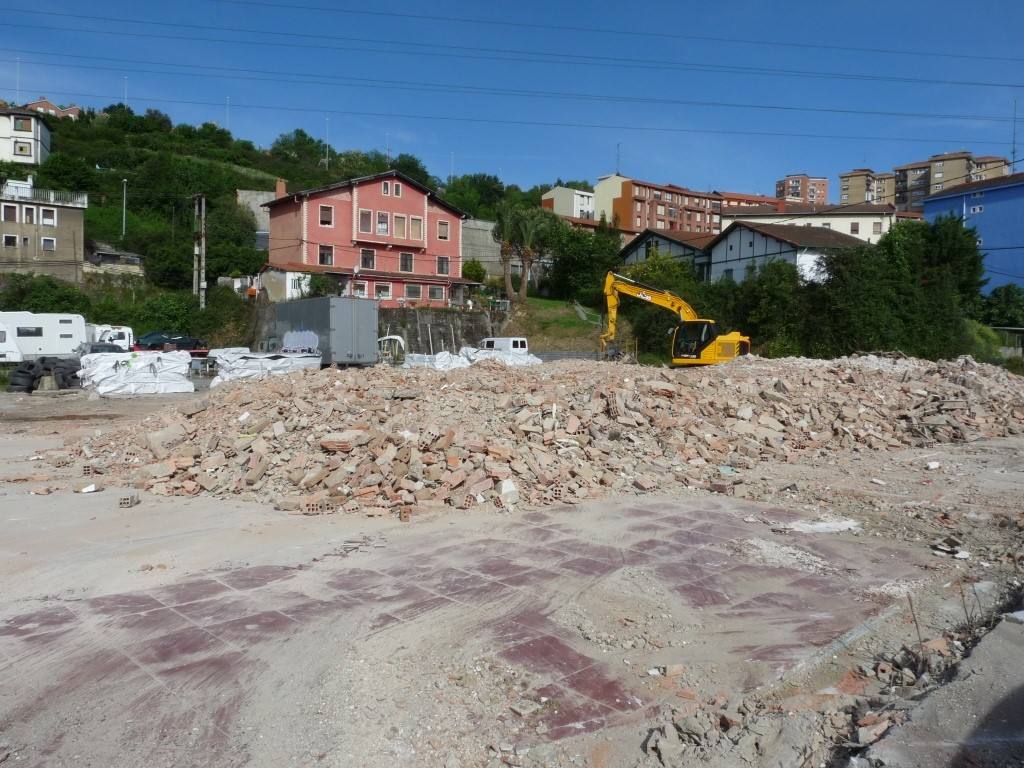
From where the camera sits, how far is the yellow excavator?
22969 millimetres

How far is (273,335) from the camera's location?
33.8m

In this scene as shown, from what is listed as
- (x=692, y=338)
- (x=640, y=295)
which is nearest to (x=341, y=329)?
(x=640, y=295)

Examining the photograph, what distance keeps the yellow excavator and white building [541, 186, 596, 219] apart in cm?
6171

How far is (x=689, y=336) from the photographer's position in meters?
23.6

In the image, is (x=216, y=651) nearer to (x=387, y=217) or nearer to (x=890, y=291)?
(x=890, y=291)

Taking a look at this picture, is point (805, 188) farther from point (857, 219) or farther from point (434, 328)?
point (434, 328)

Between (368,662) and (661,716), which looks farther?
(368,662)

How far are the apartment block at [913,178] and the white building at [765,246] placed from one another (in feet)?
107

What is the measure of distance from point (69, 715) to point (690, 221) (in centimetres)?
10241

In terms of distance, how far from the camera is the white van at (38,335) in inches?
1201

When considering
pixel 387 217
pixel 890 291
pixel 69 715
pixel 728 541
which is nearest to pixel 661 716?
pixel 69 715

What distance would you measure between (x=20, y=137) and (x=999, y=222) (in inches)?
3089

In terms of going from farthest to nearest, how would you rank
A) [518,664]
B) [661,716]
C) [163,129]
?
[163,129], [518,664], [661,716]

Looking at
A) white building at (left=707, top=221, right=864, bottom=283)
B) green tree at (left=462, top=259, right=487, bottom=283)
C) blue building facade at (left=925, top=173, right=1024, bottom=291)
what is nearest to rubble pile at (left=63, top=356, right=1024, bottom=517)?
white building at (left=707, top=221, right=864, bottom=283)
